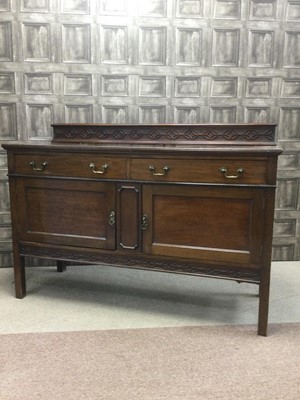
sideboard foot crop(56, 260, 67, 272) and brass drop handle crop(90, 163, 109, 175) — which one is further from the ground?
brass drop handle crop(90, 163, 109, 175)

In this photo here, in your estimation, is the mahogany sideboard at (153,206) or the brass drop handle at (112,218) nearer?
the mahogany sideboard at (153,206)

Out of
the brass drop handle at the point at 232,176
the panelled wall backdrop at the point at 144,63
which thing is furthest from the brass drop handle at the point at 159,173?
the panelled wall backdrop at the point at 144,63

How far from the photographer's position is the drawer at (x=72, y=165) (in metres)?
1.91

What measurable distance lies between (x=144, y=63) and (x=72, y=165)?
957 millimetres

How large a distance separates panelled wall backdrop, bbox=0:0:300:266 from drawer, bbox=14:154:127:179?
577mm

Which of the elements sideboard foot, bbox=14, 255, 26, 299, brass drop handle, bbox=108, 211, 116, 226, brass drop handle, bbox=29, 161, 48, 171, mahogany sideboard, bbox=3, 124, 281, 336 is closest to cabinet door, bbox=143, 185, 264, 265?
mahogany sideboard, bbox=3, 124, 281, 336

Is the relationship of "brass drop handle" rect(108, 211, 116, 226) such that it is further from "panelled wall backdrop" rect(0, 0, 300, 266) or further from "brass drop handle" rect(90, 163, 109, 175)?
"panelled wall backdrop" rect(0, 0, 300, 266)

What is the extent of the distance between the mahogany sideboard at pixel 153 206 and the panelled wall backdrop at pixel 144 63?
49cm

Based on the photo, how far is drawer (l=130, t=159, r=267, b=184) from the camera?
5.65ft

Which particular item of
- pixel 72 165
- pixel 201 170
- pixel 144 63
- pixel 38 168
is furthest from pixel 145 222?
pixel 144 63

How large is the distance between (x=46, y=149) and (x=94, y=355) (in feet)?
3.38

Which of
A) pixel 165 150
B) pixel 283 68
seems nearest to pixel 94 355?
pixel 165 150

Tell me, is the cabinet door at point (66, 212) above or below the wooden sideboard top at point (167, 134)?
below

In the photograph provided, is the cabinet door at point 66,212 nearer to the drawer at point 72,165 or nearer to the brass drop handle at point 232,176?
the drawer at point 72,165
